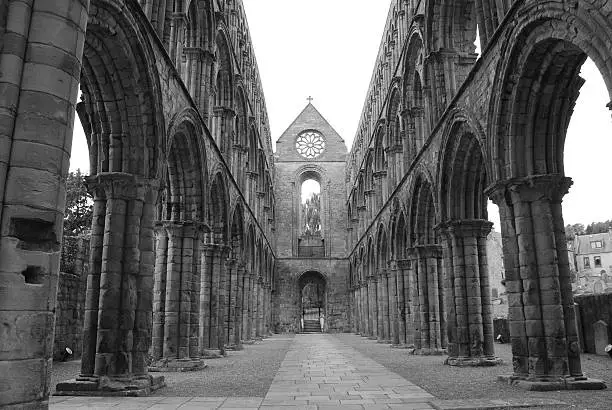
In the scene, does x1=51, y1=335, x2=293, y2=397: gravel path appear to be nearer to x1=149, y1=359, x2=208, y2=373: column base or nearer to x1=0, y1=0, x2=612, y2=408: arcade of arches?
x1=149, y1=359, x2=208, y2=373: column base

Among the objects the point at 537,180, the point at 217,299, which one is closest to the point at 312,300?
the point at 217,299

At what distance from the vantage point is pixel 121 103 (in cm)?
995

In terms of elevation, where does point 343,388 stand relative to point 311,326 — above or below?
below

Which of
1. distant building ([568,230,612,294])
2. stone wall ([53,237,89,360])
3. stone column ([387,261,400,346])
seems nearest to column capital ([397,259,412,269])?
stone column ([387,261,400,346])

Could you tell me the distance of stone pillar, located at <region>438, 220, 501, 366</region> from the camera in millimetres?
13367

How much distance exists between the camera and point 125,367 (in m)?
8.90

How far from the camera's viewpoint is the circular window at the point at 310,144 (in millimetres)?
45812

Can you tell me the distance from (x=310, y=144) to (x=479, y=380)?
36.9 metres

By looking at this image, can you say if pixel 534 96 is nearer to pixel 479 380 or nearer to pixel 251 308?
pixel 479 380

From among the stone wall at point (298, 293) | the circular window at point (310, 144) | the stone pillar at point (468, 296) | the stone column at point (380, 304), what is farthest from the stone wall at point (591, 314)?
the circular window at point (310, 144)

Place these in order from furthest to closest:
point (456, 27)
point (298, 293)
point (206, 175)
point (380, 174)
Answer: point (298, 293)
point (380, 174)
point (456, 27)
point (206, 175)

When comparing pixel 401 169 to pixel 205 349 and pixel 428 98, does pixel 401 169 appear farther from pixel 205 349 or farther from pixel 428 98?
pixel 205 349

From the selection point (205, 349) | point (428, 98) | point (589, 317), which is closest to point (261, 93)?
point (428, 98)

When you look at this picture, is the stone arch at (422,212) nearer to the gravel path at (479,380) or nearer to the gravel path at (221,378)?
the gravel path at (479,380)
